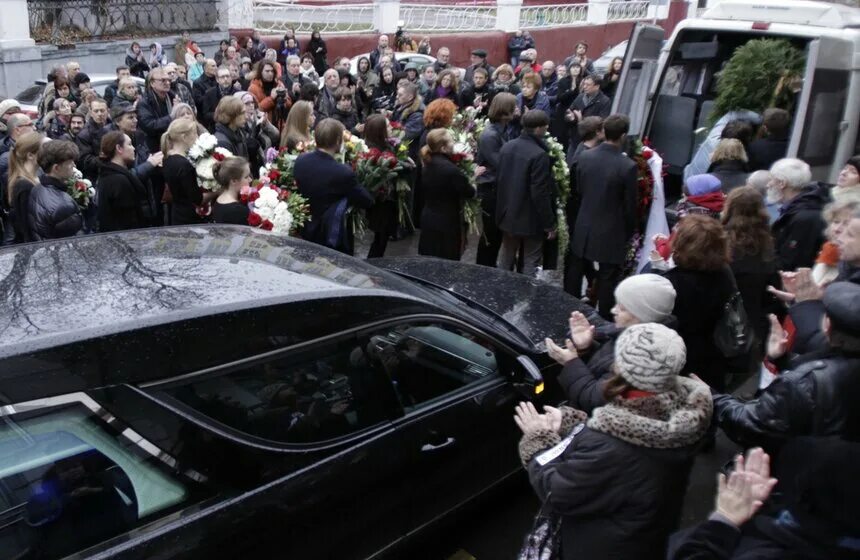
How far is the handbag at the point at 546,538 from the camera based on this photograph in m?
2.89

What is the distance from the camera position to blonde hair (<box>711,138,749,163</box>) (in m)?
6.42

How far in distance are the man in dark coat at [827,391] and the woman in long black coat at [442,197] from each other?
3993 mm

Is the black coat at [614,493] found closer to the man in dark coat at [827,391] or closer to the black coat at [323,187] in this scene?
the man in dark coat at [827,391]

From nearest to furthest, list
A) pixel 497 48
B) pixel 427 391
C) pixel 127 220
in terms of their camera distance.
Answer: pixel 427 391 < pixel 127 220 < pixel 497 48

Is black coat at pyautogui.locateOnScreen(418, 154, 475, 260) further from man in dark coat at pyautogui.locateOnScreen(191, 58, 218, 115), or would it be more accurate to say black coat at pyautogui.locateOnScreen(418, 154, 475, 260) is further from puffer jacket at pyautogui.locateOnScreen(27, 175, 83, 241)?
man in dark coat at pyautogui.locateOnScreen(191, 58, 218, 115)

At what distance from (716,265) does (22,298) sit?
11.0 feet

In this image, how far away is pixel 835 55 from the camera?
7.26m

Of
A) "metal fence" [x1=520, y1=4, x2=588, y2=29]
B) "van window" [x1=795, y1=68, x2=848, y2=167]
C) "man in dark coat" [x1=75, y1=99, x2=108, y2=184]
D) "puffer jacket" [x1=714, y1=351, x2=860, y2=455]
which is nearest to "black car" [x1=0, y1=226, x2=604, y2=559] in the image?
"puffer jacket" [x1=714, y1=351, x2=860, y2=455]

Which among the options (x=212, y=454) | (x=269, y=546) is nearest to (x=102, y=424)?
(x=212, y=454)

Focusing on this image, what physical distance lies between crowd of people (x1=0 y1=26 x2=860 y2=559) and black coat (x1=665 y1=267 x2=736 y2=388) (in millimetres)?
11

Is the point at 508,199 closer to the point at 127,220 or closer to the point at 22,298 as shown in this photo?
the point at 127,220

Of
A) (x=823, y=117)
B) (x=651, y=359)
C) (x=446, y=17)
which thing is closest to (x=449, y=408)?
(x=651, y=359)

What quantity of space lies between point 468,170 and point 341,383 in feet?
13.1

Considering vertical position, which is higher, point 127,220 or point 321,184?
point 321,184
